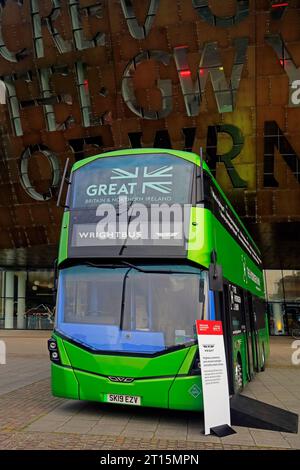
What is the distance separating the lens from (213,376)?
23.1 feet

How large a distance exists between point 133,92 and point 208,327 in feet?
68.3

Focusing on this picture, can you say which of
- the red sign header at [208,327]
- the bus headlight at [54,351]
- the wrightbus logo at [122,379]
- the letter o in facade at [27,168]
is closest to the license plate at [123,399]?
the wrightbus logo at [122,379]

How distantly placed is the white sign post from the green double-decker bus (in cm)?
22

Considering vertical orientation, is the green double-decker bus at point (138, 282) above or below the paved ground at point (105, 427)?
above

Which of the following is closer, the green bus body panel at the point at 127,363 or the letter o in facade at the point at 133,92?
the green bus body panel at the point at 127,363

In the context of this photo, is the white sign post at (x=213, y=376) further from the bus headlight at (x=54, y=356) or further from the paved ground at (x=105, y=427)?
the bus headlight at (x=54, y=356)

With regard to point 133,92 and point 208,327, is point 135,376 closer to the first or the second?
point 208,327

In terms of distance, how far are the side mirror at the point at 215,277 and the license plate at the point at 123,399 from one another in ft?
6.65

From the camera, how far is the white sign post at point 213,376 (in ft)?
22.6

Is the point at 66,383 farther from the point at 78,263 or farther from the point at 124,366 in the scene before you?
the point at 78,263

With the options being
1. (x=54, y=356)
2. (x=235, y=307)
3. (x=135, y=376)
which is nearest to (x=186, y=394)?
(x=135, y=376)

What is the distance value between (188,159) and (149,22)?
64.7 ft

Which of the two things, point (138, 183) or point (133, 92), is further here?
point (133, 92)
